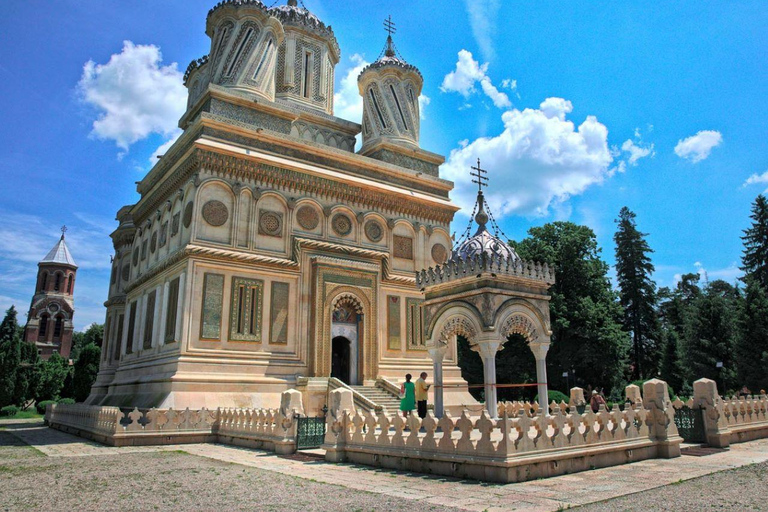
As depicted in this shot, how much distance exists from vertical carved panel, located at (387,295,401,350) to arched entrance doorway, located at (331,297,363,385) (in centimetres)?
124

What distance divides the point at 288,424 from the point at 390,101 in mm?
18052

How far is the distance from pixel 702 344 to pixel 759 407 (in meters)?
19.4

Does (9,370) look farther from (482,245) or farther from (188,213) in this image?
(482,245)

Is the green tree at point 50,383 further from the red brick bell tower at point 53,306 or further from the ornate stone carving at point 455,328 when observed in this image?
the ornate stone carving at point 455,328

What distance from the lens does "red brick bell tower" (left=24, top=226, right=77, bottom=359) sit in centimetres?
6388

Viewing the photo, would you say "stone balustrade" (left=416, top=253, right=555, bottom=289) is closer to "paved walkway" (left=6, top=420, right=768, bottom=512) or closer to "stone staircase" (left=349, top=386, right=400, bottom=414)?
"paved walkway" (left=6, top=420, right=768, bottom=512)

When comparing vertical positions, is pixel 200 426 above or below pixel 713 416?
below

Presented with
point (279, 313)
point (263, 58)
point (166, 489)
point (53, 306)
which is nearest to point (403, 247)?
point (279, 313)

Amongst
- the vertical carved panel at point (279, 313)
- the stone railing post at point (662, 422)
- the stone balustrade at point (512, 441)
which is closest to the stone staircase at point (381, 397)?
the vertical carved panel at point (279, 313)

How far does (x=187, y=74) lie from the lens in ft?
92.2

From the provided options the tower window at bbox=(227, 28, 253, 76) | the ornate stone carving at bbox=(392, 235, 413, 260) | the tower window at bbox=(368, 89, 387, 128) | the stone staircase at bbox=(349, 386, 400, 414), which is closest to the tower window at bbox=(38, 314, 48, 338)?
the tower window at bbox=(227, 28, 253, 76)

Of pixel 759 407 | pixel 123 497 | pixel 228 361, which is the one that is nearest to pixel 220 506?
pixel 123 497

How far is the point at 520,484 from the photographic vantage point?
745 cm

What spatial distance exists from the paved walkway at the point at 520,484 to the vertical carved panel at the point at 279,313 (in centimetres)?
743
